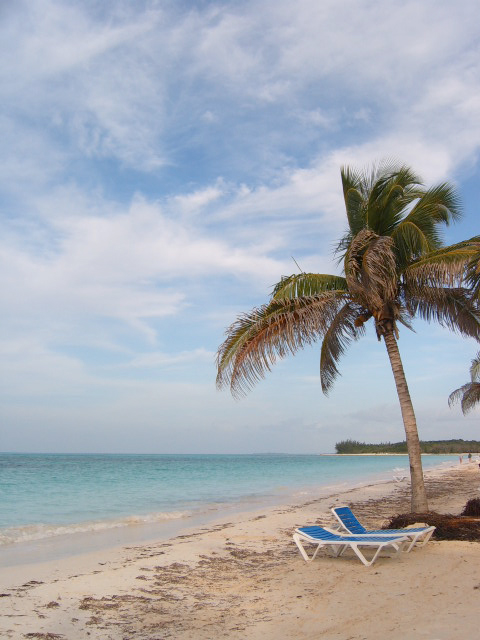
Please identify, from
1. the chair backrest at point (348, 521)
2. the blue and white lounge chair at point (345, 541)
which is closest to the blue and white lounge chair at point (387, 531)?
the chair backrest at point (348, 521)

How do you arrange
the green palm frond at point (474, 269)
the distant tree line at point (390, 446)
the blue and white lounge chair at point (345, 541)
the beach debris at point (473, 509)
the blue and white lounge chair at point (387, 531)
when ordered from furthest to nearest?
the distant tree line at point (390, 446) < the beach debris at point (473, 509) < the green palm frond at point (474, 269) < the blue and white lounge chair at point (387, 531) < the blue and white lounge chair at point (345, 541)

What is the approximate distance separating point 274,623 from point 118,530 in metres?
8.32

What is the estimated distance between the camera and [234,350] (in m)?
9.74

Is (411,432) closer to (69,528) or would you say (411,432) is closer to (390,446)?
(69,528)

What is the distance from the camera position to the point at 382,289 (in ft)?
31.4

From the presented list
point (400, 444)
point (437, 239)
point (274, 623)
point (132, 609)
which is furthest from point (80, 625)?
point (400, 444)

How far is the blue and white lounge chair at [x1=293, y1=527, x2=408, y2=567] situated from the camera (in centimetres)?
685

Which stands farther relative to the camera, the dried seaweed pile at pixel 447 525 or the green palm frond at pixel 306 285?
the green palm frond at pixel 306 285

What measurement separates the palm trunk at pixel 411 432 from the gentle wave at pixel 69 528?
7.04 meters

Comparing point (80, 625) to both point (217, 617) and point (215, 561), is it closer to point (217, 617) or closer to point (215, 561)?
point (217, 617)

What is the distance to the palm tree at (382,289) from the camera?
369 inches

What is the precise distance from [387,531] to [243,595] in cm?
239

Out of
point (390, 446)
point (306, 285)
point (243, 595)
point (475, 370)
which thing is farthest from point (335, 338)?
point (390, 446)

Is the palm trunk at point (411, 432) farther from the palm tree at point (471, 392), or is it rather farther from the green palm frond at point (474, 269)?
the palm tree at point (471, 392)
